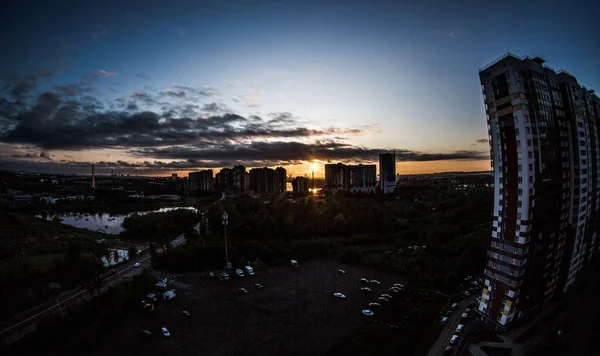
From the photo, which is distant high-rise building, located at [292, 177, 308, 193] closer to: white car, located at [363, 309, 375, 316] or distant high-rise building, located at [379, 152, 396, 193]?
distant high-rise building, located at [379, 152, 396, 193]

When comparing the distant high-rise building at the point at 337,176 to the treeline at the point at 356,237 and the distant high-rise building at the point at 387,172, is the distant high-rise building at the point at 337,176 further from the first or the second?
the treeline at the point at 356,237

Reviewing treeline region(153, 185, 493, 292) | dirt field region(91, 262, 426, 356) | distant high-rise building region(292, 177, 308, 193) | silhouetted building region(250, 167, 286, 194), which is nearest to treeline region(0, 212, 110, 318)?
treeline region(153, 185, 493, 292)

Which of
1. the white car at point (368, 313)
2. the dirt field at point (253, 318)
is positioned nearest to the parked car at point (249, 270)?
the dirt field at point (253, 318)

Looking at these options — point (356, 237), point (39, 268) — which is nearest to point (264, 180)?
point (356, 237)

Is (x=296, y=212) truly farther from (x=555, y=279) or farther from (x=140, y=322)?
(x=555, y=279)

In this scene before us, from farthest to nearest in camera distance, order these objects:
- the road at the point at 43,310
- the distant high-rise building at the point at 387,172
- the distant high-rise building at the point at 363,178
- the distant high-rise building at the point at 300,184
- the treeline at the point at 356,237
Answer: the distant high-rise building at the point at 300,184
the distant high-rise building at the point at 363,178
the distant high-rise building at the point at 387,172
the treeline at the point at 356,237
the road at the point at 43,310

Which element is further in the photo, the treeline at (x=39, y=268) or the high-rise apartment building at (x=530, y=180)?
the treeline at (x=39, y=268)
